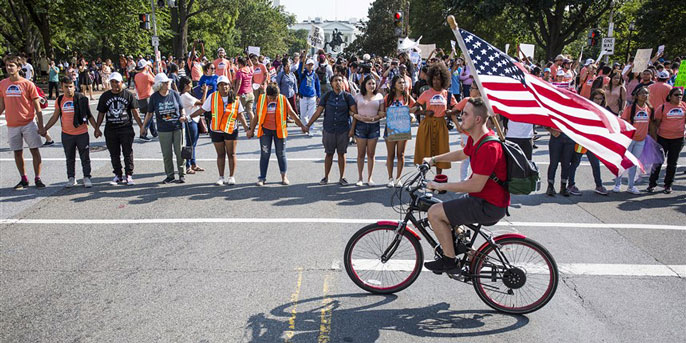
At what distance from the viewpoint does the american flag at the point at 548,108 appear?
14.4 feet

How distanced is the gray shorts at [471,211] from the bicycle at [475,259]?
14cm

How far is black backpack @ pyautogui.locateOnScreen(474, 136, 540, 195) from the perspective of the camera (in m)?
4.36

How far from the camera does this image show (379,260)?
17.1ft

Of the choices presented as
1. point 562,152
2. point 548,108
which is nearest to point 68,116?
point 548,108

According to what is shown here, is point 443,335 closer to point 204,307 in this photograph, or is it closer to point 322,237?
point 204,307

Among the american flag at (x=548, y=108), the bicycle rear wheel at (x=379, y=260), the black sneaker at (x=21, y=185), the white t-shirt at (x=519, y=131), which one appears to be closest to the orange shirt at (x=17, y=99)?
the black sneaker at (x=21, y=185)

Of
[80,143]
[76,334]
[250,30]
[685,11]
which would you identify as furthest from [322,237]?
[250,30]

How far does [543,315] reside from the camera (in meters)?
4.80

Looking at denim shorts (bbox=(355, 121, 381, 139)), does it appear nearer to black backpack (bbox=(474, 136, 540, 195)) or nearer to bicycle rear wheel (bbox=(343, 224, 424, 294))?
bicycle rear wheel (bbox=(343, 224, 424, 294))

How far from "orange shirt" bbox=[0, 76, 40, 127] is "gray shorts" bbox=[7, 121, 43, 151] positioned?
0.07 m

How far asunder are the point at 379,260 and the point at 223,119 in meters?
4.94

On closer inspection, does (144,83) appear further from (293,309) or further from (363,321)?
(363,321)

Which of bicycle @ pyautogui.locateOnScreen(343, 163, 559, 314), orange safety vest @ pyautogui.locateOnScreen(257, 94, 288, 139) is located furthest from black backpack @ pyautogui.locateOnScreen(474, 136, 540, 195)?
orange safety vest @ pyautogui.locateOnScreen(257, 94, 288, 139)

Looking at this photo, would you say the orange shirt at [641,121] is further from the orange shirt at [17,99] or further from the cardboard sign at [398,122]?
the orange shirt at [17,99]
